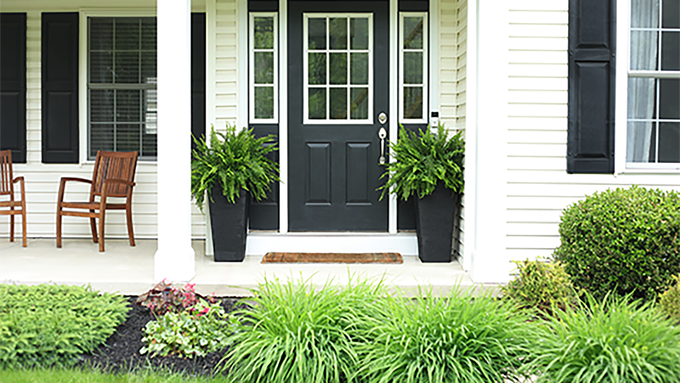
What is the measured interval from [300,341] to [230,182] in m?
2.29

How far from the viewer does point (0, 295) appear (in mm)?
2896

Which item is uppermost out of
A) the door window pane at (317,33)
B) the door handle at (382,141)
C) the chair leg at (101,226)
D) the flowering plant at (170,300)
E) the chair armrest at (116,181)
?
the door window pane at (317,33)

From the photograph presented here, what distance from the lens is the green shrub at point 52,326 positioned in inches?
94.5

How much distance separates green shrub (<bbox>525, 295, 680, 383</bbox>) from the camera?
6.28ft

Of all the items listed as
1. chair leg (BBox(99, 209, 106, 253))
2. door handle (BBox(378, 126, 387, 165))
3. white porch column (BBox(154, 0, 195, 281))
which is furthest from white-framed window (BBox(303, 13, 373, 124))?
chair leg (BBox(99, 209, 106, 253))

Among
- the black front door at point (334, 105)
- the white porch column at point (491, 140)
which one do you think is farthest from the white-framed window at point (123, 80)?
the white porch column at point (491, 140)

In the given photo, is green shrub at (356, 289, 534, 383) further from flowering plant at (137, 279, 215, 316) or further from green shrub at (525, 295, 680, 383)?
flowering plant at (137, 279, 215, 316)

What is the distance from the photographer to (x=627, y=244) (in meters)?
3.36

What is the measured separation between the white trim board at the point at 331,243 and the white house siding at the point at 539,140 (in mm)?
963

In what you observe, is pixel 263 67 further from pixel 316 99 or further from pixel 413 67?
pixel 413 67

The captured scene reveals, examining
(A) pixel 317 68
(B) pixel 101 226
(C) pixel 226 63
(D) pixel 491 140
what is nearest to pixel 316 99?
(A) pixel 317 68

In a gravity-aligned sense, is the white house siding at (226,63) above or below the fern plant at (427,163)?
above

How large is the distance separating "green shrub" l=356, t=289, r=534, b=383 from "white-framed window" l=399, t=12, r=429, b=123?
9.24 feet

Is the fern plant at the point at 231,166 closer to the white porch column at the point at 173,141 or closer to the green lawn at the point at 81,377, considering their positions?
the white porch column at the point at 173,141
